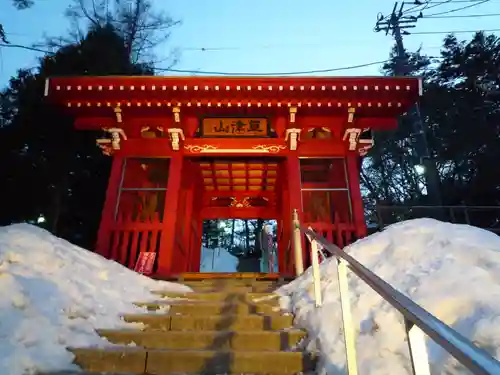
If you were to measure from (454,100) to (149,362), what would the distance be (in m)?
19.6

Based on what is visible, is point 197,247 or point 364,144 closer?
point 364,144

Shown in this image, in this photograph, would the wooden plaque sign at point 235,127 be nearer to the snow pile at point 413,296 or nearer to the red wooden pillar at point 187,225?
the red wooden pillar at point 187,225

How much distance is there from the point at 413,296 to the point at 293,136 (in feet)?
19.0

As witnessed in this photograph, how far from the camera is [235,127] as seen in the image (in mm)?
8406

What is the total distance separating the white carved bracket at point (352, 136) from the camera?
812 cm

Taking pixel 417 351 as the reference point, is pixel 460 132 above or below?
above

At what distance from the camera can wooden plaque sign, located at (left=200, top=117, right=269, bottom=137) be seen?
8.38 meters

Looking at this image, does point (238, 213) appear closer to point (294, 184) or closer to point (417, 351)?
point (294, 184)

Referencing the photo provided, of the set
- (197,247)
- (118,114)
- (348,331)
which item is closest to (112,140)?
(118,114)

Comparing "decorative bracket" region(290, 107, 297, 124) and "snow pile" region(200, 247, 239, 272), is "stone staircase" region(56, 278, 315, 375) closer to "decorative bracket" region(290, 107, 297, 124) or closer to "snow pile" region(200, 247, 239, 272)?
"decorative bracket" region(290, 107, 297, 124)

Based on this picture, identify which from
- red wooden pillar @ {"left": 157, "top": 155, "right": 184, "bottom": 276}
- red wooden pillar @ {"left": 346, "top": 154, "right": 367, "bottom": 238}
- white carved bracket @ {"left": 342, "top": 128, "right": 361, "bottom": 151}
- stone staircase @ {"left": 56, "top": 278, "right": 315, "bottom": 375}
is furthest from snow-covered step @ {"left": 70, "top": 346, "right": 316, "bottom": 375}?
white carved bracket @ {"left": 342, "top": 128, "right": 361, "bottom": 151}

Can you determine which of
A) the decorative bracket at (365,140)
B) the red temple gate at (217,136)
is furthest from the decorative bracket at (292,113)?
the decorative bracket at (365,140)

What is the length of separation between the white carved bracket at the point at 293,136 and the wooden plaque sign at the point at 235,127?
0.55 meters

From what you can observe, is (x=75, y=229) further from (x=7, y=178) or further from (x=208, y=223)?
(x=208, y=223)
